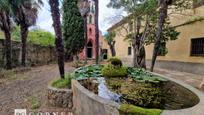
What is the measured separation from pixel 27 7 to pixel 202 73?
43.1ft

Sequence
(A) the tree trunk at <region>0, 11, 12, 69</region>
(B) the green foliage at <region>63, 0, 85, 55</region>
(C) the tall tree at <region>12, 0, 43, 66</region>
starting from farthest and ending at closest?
(B) the green foliage at <region>63, 0, 85, 55</region>, (C) the tall tree at <region>12, 0, 43, 66</region>, (A) the tree trunk at <region>0, 11, 12, 69</region>

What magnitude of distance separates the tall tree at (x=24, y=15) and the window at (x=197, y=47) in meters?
11.5

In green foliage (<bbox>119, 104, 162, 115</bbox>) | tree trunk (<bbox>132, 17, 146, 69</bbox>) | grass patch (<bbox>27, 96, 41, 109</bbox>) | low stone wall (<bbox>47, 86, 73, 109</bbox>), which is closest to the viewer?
green foliage (<bbox>119, 104, 162, 115</bbox>)

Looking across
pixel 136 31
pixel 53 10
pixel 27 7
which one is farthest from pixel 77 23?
pixel 53 10

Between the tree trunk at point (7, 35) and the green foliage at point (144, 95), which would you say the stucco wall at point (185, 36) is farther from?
the tree trunk at point (7, 35)

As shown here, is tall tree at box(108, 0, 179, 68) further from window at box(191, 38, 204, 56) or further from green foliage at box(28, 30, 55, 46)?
green foliage at box(28, 30, 55, 46)

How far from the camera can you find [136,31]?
16359 millimetres

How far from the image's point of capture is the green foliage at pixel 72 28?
83.3 feet

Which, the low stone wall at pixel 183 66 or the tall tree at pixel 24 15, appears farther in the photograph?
the tall tree at pixel 24 15

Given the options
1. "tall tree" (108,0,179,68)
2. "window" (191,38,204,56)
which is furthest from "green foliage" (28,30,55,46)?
"window" (191,38,204,56)

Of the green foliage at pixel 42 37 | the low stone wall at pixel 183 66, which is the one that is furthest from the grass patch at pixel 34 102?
the green foliage at pixel 42 37

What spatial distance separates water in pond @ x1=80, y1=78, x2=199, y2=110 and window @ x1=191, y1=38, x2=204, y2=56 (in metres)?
8.05

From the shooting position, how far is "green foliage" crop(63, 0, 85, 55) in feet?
83.3

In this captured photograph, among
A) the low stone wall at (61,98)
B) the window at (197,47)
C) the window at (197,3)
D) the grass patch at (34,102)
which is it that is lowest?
the grass patch at (34,102)
